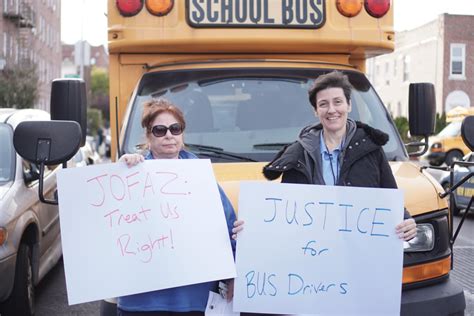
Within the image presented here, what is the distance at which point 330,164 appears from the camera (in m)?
3.24

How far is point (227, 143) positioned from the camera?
4578mm

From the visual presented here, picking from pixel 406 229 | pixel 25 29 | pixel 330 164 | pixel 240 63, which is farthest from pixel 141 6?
pixel 25 29

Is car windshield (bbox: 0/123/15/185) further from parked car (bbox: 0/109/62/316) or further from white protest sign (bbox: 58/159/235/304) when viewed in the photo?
white protest sign (bbox: 58/159/235/304)

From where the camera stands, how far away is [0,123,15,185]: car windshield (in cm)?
581

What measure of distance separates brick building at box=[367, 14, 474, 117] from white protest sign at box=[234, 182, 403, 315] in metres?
26.3

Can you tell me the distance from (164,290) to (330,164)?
3.20 feet

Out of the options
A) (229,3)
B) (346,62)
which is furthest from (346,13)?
(229,3)

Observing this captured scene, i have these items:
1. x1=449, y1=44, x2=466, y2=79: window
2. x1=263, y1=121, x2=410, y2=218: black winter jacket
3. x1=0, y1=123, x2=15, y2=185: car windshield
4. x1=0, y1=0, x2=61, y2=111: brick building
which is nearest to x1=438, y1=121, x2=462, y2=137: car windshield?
x1=449, y1=44, x2=466, y2=79: window

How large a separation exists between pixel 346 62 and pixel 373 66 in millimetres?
38688

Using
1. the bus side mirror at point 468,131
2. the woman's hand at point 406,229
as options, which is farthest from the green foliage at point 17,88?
the woman's hand at point 406,229

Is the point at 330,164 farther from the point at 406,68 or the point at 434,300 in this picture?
the point at 406,68

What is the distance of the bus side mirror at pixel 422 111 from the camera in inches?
201

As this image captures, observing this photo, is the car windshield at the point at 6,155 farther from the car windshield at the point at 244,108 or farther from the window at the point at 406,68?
the window at the point at 406,68

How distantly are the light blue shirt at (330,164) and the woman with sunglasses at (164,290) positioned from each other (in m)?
0.53
